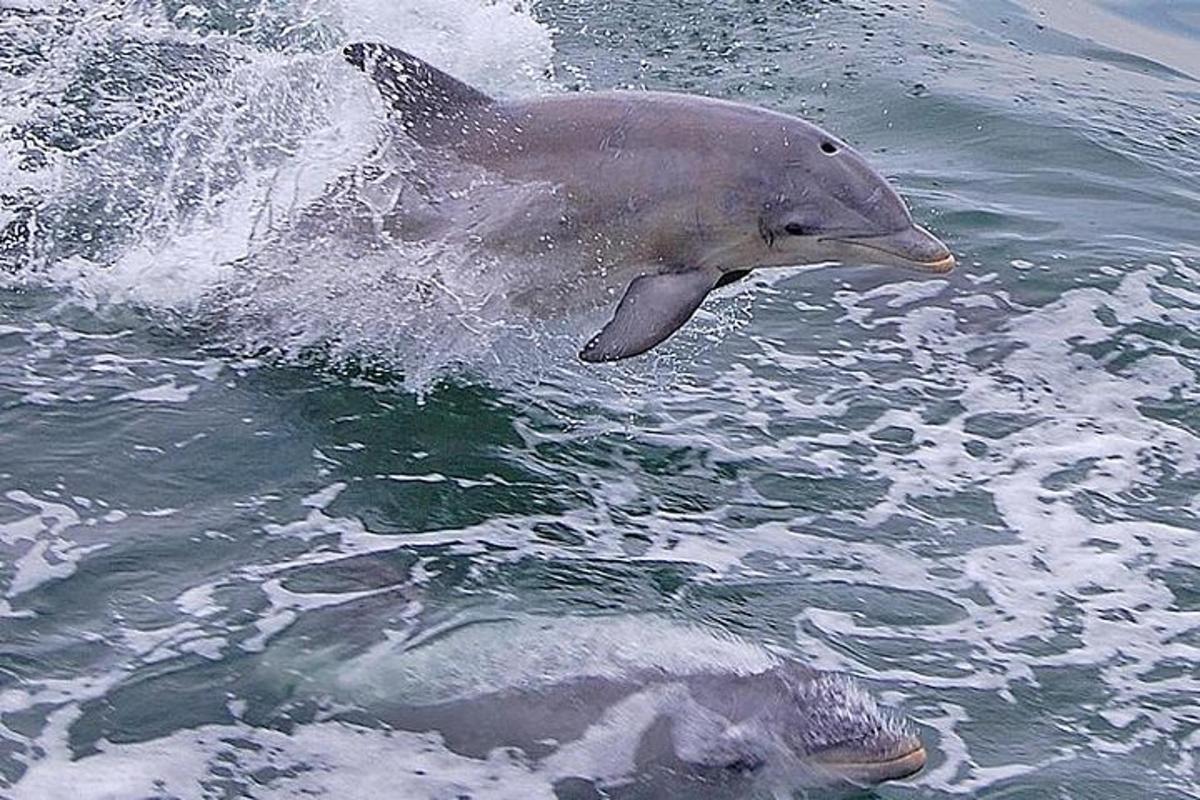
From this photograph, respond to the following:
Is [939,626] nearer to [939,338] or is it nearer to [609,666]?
[609,666]

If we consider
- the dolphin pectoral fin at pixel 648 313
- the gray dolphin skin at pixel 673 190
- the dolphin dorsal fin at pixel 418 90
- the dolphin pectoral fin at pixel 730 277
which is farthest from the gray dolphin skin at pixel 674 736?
the dolphin dorsal fin at pixel 418 90

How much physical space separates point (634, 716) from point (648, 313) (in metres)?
2.97

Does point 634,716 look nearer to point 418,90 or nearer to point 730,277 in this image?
point 730,277

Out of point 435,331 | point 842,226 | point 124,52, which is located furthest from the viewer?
point 124,52

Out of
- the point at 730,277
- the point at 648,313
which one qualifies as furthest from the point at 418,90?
the point at 730,277

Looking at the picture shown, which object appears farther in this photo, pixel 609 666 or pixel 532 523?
pixel 532 523

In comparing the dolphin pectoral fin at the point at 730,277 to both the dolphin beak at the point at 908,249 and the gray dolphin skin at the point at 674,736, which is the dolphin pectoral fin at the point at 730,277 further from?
the gray dolphin skin at the point at 674,736

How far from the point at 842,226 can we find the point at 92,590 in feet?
12.6

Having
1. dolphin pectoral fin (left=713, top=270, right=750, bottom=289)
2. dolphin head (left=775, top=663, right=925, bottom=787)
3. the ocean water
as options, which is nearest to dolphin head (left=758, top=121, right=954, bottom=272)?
dolphin pectoral fin (left=713, top=270, right=750, bottom=289)

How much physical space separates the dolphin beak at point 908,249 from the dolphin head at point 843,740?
308 centimetres

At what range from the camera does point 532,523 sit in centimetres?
899

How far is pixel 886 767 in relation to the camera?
6875 millimetres

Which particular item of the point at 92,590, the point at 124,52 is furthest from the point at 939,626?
the point at 124,52

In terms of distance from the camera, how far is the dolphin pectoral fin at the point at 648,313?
9336mm
